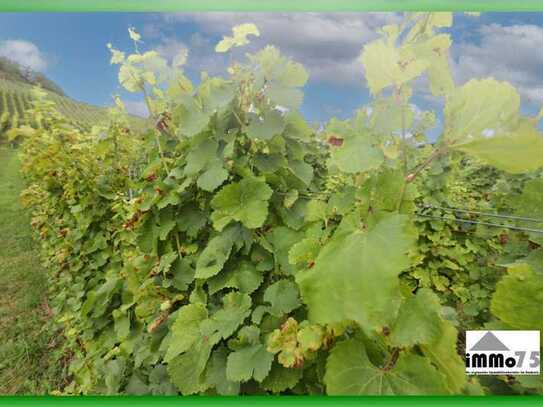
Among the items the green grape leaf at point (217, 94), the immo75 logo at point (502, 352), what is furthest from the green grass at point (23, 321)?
the immo75 logo at point (502, 352)

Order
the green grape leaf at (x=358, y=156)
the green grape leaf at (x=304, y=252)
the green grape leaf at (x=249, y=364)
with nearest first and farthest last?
the green grape leaf at (x=358, y=156), the green grape leaf at (x=304, y=252), the green grape leaf at (x=249, y=364)

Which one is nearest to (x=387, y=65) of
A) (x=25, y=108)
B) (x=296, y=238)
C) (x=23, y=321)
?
(x=296, y=238)

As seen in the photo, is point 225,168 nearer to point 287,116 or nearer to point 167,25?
point 287,116

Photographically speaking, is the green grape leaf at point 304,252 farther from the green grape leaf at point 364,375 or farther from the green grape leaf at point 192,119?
the green grape leaf at point 192,119

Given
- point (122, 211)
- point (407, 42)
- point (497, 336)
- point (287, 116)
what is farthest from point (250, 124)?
point (122, 211)

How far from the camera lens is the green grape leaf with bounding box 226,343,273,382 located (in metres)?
0.93

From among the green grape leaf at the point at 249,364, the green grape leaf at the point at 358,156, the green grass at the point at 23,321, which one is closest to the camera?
the green grape leaf at the point at 358,156

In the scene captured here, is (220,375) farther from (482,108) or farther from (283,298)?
(482,108)

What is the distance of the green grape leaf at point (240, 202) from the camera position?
1.08m

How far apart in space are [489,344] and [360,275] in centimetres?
48

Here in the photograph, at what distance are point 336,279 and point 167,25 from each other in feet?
3.12

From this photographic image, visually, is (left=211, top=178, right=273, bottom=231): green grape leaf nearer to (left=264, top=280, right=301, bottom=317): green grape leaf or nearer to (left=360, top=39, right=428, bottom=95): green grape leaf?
(left=264, top=280, right=301, bottom=317): green grape leaf

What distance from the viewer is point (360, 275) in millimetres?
604

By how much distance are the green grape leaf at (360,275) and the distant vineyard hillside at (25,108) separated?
1518 mm
